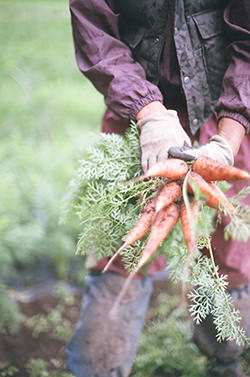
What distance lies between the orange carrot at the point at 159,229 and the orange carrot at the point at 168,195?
0.12 feet

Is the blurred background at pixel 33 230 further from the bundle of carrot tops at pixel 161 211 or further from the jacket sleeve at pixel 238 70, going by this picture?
the jacket sleeve at pixel 238 70

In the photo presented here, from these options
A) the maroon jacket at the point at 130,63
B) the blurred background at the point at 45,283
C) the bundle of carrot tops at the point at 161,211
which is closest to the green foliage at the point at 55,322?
the blurred background at the point at 45,283

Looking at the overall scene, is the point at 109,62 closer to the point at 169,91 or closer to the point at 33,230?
the point at 169,91

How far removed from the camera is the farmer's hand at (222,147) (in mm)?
1204

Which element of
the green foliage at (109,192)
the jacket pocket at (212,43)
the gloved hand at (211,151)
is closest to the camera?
the gloved hand at (211,151)

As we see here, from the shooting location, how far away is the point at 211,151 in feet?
4.09

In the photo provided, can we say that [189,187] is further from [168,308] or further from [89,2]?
[168,308]

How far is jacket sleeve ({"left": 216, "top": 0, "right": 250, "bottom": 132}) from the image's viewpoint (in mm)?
1352

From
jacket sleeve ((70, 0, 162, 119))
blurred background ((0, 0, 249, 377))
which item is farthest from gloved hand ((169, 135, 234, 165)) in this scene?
blurred background ((0, 0, 249, 377))

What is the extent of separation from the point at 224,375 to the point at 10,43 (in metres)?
8.56

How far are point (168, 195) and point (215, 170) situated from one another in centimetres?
19

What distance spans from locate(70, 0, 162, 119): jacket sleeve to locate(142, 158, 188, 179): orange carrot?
33cm

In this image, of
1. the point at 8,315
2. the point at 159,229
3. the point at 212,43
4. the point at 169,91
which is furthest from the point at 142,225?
the point at 8,315

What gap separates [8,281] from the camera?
105 inches
